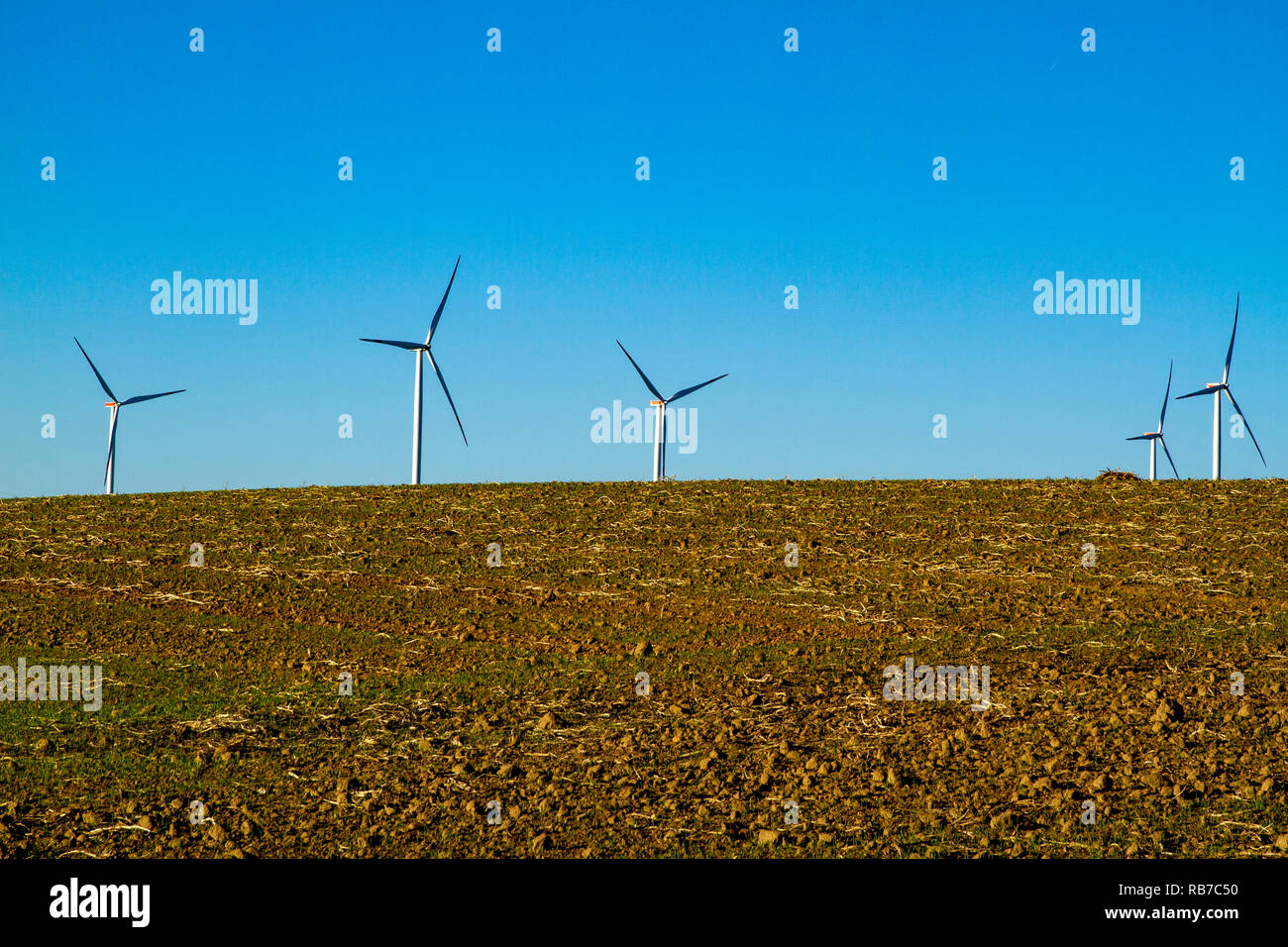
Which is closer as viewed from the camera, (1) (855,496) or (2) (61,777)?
(2) (61,777)

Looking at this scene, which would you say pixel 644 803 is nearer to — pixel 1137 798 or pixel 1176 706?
pixel 1137 798

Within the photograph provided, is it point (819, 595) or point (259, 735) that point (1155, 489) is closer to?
point (819, 595)

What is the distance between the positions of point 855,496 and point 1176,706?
58.7ft

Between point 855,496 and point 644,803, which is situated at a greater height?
point 855,496

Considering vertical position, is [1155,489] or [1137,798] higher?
[1155,489]

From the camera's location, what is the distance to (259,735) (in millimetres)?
12297

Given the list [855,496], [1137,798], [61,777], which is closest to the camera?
[1137,798]

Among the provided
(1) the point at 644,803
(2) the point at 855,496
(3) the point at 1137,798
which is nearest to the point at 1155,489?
(2) the point at 855,496

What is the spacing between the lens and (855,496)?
30.4 m

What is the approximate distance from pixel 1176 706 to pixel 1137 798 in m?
3.25
